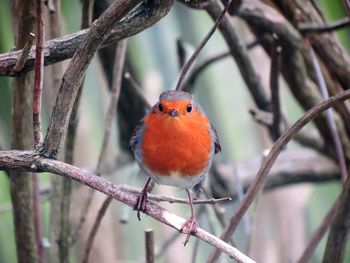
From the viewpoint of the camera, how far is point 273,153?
147cm

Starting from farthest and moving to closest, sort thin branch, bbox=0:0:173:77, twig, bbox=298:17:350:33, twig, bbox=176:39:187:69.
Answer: twig, bbox=176:39:187:69 → twig, bbox=298:17:350:33 → thin branch, bbox=0:0:173:77

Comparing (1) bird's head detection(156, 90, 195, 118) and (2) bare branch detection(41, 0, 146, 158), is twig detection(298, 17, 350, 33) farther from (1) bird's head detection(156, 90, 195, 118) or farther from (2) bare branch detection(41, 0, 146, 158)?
(2) bare branch detection(41, 0, 146, 158)

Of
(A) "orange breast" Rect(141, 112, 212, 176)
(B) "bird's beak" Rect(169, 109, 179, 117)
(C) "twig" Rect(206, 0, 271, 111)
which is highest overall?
(C) "twig" Rect(206, 0, 271, 111)

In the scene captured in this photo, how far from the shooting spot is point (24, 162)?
1.23 meters

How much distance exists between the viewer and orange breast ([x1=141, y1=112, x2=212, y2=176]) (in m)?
1.72

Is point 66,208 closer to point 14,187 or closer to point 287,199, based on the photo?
point 14,187

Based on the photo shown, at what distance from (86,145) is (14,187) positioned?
1.06 meters

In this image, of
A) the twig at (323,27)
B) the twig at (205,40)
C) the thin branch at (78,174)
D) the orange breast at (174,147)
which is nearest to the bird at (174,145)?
the orange breast at (174,147)

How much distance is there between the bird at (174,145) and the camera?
172 centimetres

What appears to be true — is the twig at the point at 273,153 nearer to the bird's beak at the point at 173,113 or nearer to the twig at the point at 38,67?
the bird's beak at the point at 173,113

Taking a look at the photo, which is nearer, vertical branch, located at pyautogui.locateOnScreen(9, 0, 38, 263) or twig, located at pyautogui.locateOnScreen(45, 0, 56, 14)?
vertical branch, located at pyautogui.locateOnScreen(9, 0, 38, 263)

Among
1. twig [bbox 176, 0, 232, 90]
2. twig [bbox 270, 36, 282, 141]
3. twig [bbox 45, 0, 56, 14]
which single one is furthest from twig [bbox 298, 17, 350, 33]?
twig [bbox 45, 0, 56, 14]

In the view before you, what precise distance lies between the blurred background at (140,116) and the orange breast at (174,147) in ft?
2.22

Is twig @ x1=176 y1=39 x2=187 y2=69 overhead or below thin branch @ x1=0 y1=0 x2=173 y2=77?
overhead
